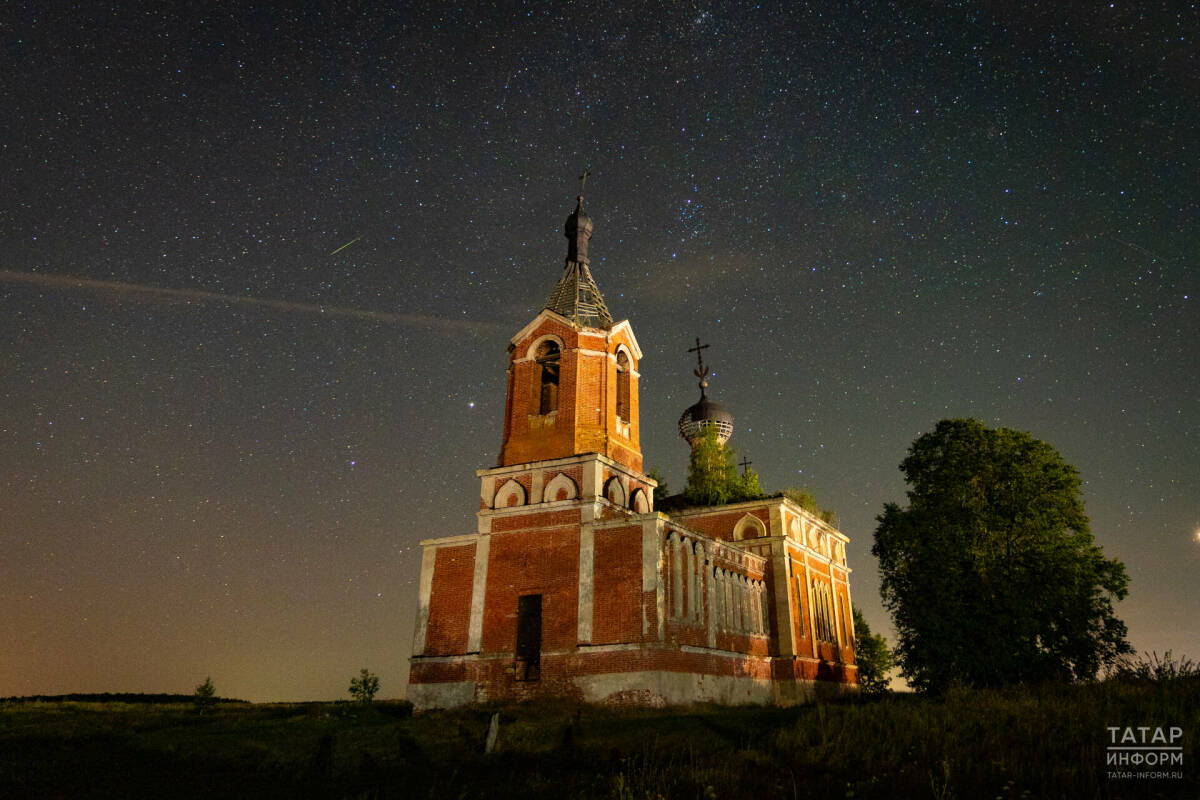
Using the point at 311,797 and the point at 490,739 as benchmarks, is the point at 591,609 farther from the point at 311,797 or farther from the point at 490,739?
the point at 311,797

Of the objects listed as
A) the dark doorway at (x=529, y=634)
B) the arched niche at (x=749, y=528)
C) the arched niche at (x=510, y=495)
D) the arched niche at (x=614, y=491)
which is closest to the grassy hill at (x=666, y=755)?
the dark doorway at (x=529, y=634)

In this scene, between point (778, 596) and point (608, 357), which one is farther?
point (778, 596)

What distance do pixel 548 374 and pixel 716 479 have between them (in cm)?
1110

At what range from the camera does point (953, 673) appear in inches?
921

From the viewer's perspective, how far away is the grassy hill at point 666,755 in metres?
9.80

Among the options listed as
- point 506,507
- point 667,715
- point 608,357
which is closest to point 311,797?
point 667,715

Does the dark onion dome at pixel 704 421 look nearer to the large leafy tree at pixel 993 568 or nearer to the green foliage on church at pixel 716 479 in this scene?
the green foliage on church at pixel 716 479

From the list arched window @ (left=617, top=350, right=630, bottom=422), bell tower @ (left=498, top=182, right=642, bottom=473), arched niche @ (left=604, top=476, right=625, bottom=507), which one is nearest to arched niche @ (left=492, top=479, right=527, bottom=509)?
bell tower @ (left=498, top=182, right=642, bottom=473)

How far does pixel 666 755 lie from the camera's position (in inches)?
512

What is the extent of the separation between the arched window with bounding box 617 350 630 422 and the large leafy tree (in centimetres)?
1026

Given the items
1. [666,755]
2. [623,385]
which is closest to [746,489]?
[623,385]

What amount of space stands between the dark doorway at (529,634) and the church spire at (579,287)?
9512mm

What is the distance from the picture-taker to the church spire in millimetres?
27266

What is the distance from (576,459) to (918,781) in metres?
14.9
